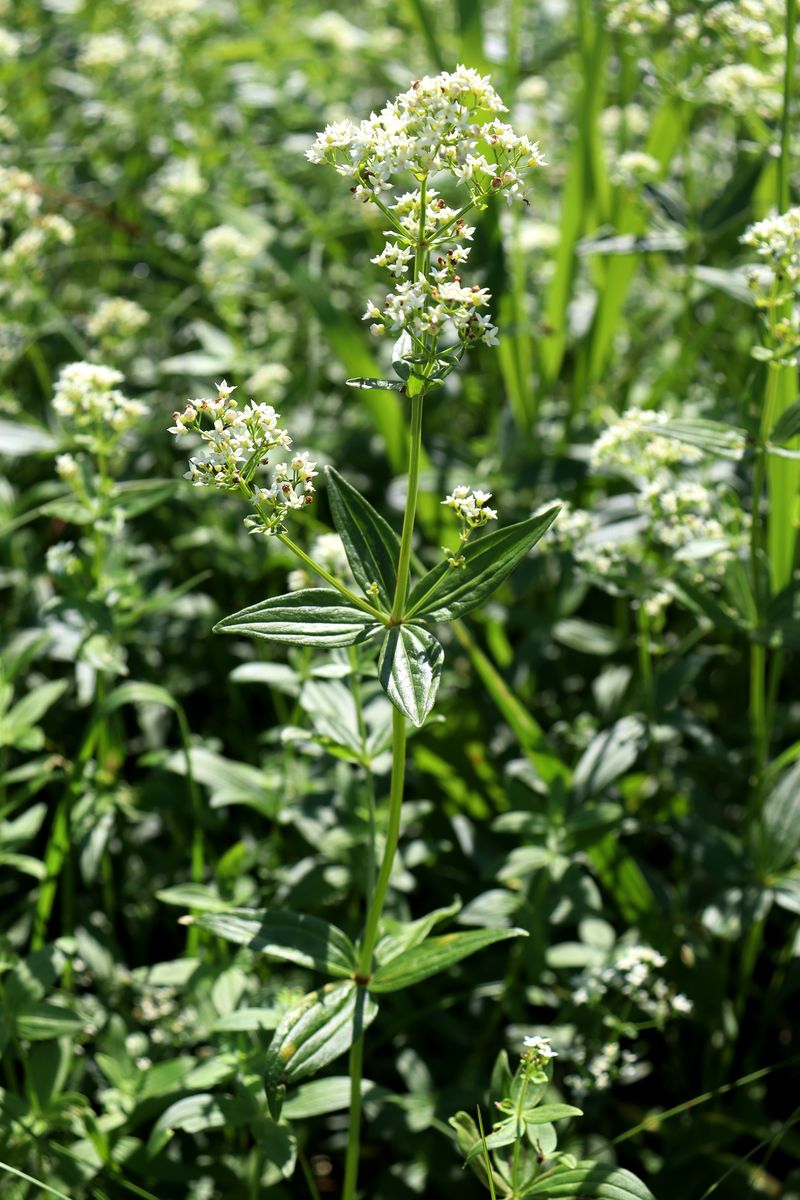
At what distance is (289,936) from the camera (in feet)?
9.05

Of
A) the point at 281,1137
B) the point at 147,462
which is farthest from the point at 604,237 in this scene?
the point at 281,1137

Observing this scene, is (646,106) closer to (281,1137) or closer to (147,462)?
(147,462)

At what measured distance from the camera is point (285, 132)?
21.5 ft

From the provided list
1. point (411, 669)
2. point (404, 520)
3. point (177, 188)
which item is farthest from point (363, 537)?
point (177, 188)

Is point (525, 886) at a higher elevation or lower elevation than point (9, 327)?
lower

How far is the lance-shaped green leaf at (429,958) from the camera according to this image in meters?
2.60

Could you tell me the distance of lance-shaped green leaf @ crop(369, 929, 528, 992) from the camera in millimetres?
2596

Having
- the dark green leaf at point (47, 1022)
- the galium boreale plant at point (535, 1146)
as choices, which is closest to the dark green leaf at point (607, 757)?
the galium boreale plant at point (535, 1146)

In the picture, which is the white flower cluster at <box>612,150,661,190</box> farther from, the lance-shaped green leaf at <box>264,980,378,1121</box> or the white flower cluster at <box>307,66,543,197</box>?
the lance-shaped green leaf at <box>264,980,378,1121</box>

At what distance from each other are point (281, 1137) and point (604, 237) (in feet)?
11.5

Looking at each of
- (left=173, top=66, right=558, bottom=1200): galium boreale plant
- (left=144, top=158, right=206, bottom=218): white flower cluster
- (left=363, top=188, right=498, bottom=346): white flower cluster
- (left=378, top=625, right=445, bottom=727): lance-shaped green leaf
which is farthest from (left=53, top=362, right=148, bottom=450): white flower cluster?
(left=144, top=158, right=206, bottom=218): white flower cluster

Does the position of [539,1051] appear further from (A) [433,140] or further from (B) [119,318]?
(B) [119,318]

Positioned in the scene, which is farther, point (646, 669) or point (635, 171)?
point (635, 171)

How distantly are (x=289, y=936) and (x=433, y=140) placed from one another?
1.75 m
